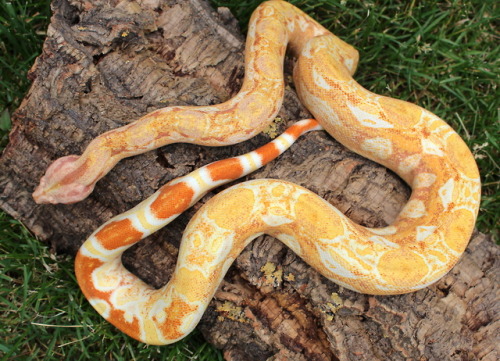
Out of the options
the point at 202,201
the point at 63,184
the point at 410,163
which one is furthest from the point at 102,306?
the point at 410,163

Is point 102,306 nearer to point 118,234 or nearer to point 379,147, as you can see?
point 118,234

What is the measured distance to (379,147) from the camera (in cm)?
467

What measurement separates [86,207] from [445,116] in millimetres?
4831

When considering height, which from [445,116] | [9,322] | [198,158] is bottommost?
[445,116]

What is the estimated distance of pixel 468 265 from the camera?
172 inches

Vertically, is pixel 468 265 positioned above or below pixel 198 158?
below

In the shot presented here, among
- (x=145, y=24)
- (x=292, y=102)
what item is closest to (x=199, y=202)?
(x=292, y=102)

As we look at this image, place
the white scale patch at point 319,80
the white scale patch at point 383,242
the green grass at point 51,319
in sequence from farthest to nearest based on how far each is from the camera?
the green grass at point 51,319, the white scale patch at point 319,80, the white scale patch at point 383,242

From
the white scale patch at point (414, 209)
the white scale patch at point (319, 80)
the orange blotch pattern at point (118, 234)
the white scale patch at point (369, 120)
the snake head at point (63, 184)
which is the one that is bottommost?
the white scale patch at point (414, 209)

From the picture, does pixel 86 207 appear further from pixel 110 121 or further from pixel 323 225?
pixel 323 225

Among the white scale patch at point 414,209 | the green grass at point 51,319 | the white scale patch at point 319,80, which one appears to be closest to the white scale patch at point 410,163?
the white scale patch at point 414,209

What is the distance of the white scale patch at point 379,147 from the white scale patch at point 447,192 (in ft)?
2.10

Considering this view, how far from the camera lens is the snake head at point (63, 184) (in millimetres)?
4273

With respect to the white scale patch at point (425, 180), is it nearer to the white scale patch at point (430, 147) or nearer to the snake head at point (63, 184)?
the white scale patch at point (430, 147)
